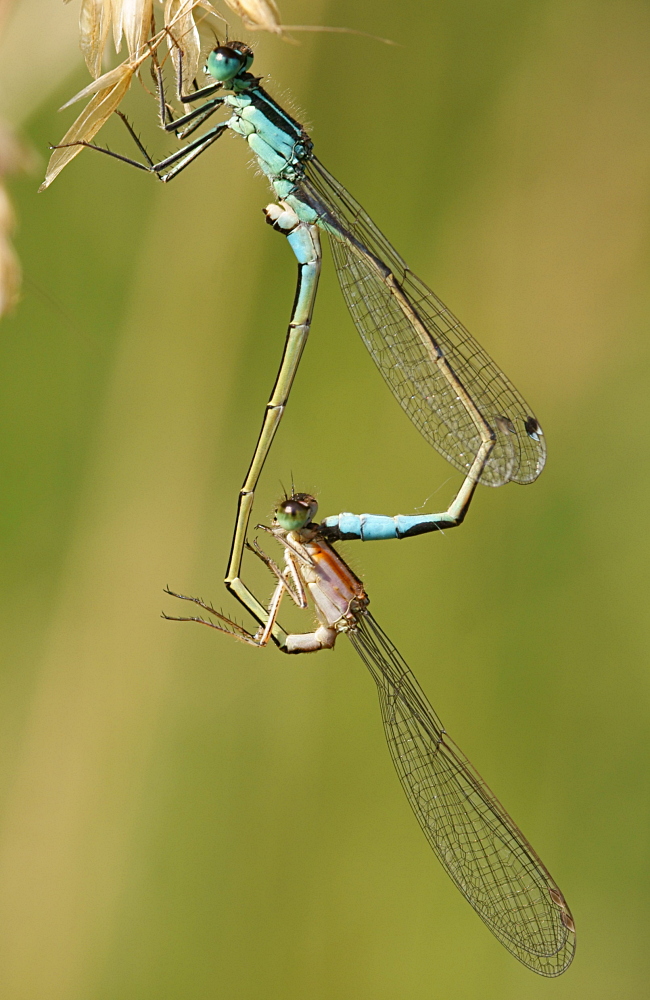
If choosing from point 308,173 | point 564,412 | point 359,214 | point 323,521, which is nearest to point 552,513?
point 564,412

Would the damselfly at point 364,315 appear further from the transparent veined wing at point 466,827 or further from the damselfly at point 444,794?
the transparent veined wing at point 466,827

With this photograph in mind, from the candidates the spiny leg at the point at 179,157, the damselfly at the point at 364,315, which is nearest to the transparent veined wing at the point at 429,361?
the damselfly at the point at 364,315

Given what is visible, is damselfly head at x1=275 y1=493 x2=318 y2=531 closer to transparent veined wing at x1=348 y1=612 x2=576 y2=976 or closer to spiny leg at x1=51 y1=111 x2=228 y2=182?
transparent veined wing at x1=348 y1=612 x2=576 y2=976

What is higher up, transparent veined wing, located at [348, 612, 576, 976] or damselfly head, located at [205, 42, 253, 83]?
damselfly head, located at [205, 42, 253, 83]

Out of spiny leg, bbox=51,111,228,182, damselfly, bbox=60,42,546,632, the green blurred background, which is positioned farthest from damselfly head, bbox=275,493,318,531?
spiny leg, bbox=51,111,228,182

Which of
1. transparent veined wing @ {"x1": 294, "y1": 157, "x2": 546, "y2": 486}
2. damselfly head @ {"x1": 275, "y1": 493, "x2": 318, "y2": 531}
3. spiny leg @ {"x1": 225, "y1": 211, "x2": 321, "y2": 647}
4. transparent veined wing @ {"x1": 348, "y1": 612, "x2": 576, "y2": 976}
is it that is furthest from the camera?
transparent veined wing @ {"x1": 348, "y1": 612, "x2": 576, "y2": 976}

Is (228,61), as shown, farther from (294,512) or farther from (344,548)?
(344,548)

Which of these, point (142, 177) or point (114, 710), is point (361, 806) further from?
point (142, 177)

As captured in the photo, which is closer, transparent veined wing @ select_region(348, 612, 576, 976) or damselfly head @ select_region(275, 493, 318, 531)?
damselfly head @ select_region(275, 493, 318, 531)
